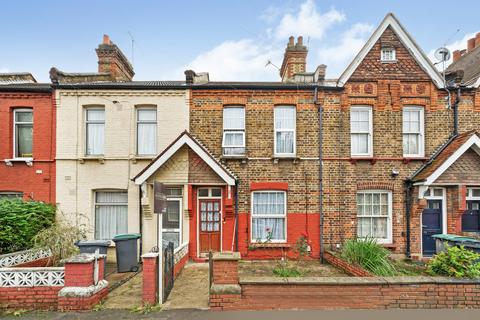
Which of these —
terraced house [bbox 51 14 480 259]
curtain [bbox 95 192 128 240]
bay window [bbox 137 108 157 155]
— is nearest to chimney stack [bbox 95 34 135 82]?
terraced house [bbox 51 14 480 259]

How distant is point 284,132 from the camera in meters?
11.6

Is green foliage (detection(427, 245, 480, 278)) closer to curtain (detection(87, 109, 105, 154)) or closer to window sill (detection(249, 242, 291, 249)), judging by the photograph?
window sill (detection(249, 242, 291, 249))

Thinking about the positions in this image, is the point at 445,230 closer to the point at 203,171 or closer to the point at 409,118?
the point at 409,118

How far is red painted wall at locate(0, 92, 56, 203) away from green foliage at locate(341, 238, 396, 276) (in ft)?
35.9

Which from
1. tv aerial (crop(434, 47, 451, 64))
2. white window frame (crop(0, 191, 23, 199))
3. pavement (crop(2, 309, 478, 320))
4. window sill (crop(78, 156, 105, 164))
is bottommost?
pavement (crop(2, 309, 478, 320))

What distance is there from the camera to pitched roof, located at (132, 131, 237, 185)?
10359 mm

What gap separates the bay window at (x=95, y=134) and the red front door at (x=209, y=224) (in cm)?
471

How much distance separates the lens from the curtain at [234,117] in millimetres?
11602

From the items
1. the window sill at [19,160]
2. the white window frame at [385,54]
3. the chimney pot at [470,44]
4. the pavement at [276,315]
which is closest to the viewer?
the pavement at [276,315]

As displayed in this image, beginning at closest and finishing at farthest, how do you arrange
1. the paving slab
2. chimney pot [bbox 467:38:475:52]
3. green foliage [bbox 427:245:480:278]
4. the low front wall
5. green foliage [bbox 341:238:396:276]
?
the low front wall
green foliage [bbox 427:245:480:278]
the paving slab
green foliage [bbox 341:238:396:276]
chimney pot [bbox 467:38:475:52]

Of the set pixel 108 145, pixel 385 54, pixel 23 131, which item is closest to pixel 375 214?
pixel 385 54

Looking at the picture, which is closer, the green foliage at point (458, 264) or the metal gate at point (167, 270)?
the green foliage at point (458, 264)

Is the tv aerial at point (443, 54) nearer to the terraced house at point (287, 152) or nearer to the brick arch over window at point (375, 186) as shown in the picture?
the terraced house at point (287, 152)

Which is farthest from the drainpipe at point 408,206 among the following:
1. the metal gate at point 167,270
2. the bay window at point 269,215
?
the metal gate at point 167,270
